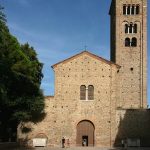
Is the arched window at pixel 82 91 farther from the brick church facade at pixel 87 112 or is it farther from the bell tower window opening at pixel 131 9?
the bell tower window opening at pixel 131 9

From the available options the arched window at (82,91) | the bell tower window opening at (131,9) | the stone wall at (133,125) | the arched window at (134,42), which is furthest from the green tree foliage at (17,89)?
the bell tower window opening at (131,9)

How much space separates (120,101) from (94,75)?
24.7ft

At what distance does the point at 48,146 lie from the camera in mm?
51750

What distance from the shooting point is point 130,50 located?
60.8 metres

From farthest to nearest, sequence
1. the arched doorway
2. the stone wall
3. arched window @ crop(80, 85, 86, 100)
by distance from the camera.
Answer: arched window @ crop(80, 85, 86, 100)
the arched doorway
the stone wall

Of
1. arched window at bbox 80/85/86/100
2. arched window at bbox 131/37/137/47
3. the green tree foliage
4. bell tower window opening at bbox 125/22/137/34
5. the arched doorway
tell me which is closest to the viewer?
the green tree foliage

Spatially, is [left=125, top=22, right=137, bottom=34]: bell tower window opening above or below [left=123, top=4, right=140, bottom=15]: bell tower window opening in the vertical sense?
below

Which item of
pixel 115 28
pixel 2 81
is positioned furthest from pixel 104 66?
pixel 2 81

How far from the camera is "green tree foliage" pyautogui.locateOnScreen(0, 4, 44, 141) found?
4309 centimetres

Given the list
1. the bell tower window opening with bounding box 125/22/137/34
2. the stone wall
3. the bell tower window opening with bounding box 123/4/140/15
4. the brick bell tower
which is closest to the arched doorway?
the stone wall

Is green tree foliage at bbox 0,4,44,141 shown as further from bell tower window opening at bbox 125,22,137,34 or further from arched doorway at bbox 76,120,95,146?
bell tower window opening at bbox 125,22,137,34

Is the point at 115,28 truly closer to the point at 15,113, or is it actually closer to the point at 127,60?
the point at 127,60

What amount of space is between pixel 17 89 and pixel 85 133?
1001 centimetres

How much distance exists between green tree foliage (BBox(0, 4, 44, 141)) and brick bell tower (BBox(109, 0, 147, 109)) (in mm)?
12666
